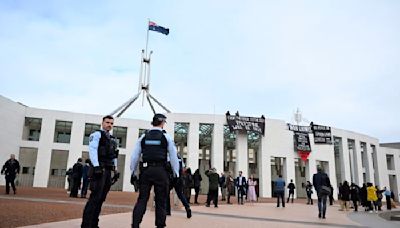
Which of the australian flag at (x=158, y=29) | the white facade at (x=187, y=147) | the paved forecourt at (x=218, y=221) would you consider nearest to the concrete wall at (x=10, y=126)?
the white facade at (x=187, y=147)

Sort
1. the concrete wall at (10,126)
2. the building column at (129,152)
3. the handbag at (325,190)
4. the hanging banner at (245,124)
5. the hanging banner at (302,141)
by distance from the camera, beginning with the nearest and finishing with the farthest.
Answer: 1. the handbag at (325,190)
2. the concrete wall at (10,126)
3. the hanging banner at (245,124)
4. the building column at (129,152)
5. the hanging banner at (302,141)

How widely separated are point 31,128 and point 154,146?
41768 millimetres

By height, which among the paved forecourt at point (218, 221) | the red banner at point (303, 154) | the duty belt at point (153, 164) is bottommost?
the paved forecourt at point (218, 221)

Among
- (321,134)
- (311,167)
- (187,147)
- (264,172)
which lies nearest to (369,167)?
(321,134)

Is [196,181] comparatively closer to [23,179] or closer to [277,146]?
[277,146]

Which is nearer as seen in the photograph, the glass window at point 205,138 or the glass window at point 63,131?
the glass window at point 63,131

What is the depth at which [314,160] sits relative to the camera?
37.8 meters

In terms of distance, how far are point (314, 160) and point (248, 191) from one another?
19.5m

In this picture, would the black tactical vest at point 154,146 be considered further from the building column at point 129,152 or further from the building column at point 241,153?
the building column at point 129,152

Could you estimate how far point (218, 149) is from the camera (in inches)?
1373

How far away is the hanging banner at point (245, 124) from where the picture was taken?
3488cm

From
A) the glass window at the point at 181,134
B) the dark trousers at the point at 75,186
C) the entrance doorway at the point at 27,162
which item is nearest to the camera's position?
the dark trousers at the point at 75,186

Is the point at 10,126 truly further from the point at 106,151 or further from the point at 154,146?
the point at 154,146

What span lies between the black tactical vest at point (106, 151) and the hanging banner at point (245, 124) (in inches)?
1172
